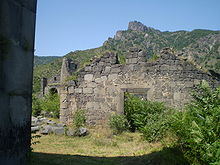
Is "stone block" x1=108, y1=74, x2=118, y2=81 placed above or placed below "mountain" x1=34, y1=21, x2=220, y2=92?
below

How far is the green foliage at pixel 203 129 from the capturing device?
8.97 feet

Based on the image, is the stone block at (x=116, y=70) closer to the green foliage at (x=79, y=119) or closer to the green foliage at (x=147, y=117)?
the green foliage at (x=147, y=117)

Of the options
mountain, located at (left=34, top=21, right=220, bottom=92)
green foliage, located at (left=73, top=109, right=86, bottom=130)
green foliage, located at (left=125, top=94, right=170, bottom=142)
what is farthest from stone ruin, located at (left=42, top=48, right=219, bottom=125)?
mountain, located at (left=34, top=21, right=220, bottom=92)

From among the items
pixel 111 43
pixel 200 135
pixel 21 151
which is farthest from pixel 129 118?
pixel 111 43

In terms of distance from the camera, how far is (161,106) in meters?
7.77

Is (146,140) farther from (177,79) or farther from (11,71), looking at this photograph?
(11,71)

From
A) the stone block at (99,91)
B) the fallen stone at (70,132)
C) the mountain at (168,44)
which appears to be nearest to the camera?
the fallen stone at (70,132)

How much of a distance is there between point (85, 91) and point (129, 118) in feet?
7.02

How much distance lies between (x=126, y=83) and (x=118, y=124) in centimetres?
165

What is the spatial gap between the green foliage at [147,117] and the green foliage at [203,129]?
208 centimetres

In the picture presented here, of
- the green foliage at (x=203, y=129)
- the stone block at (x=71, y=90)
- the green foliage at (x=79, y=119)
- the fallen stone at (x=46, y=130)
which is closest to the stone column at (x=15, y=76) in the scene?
the green foliage at (x=203, y=129)

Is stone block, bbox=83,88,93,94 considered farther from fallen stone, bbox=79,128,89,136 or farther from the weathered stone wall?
fallen stone, bbox=79,128,89,136

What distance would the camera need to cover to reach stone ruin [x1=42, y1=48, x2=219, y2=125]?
8.49 m

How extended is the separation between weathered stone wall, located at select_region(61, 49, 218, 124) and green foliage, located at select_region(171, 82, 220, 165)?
4520 millimetres
